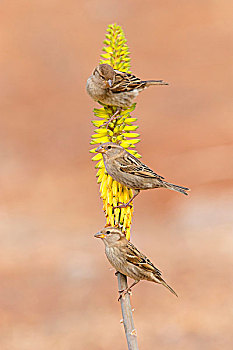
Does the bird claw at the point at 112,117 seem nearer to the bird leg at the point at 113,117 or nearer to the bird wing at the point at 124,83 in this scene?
the bird leg at the point at 113,117

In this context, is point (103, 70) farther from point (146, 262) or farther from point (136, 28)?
point (136, 28)

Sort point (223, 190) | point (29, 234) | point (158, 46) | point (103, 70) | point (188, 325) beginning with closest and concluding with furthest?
point (103, 70) < point (188, 325) < point (29, 234) < point (223, 190) < point (158, 46)

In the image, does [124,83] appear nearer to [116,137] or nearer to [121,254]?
[116,137]

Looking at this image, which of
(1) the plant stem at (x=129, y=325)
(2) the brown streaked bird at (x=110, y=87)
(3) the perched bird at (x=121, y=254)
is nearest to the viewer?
(1) the plant stem at (x=129, y=325)

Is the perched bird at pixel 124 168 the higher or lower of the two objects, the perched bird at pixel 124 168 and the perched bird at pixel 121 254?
the higher

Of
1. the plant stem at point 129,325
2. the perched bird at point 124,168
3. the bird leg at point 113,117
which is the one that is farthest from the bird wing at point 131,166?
the plant stem at point 129,325

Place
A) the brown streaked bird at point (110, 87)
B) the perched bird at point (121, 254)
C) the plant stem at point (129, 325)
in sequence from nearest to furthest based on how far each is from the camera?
the plant stem at point (129, 325)
the perched bird at point (121, 254)
the brown streaked bird at point (110, 87)

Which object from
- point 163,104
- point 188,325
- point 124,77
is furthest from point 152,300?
point 163,104

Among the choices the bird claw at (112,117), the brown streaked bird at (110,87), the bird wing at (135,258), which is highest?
the brown streaked bird at (110,87)
